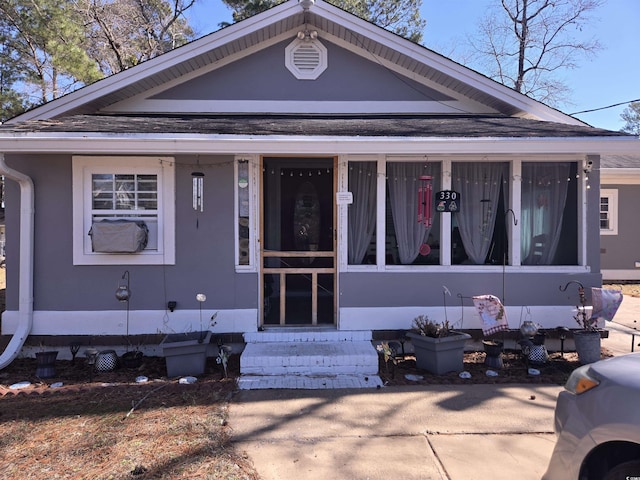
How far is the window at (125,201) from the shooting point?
5930 millimetres

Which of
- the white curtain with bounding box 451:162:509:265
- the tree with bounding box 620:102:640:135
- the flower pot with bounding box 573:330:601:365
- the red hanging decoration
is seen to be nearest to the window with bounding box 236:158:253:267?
the red hanging decoration

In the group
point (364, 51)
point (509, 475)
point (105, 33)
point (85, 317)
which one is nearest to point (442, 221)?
point (364, 51)

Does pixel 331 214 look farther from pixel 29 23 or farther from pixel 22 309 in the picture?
pixel 29 23

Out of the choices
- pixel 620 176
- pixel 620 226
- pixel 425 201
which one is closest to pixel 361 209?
pixel 425 201

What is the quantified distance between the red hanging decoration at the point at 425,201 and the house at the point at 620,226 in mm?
8580

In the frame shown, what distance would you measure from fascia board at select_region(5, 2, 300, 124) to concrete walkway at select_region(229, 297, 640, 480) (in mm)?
4785

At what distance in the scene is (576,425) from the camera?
2459 millimetres

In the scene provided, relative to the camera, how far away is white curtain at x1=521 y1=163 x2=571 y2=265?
248 inches

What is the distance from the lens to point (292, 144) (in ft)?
17.5

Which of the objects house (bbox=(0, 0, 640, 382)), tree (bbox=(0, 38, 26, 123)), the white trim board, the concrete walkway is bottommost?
the concrete walkway

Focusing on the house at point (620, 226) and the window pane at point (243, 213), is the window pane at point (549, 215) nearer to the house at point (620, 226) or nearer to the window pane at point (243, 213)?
the window pane at point (243, 213)

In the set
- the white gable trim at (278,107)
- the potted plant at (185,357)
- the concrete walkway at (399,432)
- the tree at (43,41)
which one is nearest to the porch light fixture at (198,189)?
the white gable trim at (278,107)

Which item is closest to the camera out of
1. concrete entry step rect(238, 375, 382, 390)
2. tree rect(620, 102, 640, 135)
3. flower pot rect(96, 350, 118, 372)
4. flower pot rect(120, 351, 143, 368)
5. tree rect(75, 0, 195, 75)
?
concrete entry step rect(238, 375, 382, 390)

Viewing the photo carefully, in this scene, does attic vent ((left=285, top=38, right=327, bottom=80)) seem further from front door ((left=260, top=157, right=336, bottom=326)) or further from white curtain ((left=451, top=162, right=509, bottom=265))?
white curtain ((left=451, top=162, right=509, bottom=265))
